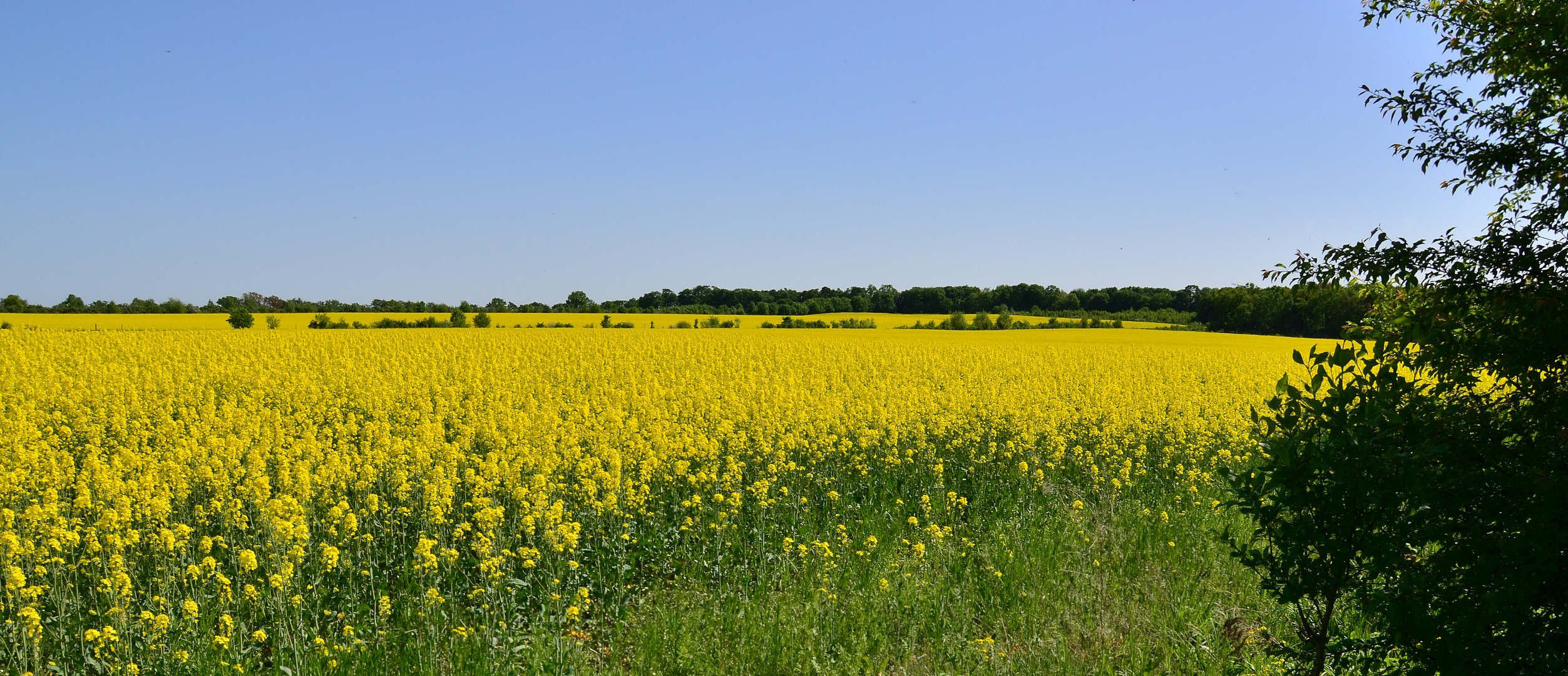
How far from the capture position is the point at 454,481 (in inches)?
299

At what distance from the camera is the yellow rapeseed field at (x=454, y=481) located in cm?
557

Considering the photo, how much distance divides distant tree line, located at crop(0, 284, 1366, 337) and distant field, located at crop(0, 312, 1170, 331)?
1.95m

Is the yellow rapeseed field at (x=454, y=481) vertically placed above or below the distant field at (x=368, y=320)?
below

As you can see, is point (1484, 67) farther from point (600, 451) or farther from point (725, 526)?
point (600, 451)

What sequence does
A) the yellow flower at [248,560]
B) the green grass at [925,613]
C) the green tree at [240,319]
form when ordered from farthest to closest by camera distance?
the green tree at [240,319] → the yellow flower at [248,560] → the green grass at [925,613]

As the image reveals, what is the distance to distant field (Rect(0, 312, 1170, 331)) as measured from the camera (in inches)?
1606

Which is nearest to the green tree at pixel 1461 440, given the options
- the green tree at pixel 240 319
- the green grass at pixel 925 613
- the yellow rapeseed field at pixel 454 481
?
the green grass at pixel 925 613

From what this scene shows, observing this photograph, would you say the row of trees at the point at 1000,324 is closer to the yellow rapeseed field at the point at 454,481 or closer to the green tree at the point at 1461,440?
the yellow rapeseed field at the point at 454,481

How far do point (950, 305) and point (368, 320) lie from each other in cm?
4584

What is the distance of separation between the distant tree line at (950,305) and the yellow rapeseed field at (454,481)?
114ft

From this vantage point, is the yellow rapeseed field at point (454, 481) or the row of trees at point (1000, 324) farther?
the row of trees at point (1000, 324)

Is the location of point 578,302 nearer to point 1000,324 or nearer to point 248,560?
point 1000,324

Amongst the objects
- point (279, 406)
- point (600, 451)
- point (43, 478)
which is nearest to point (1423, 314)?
point (600, 451)

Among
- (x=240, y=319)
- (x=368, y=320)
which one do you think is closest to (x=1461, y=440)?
(x=240, y=319)
